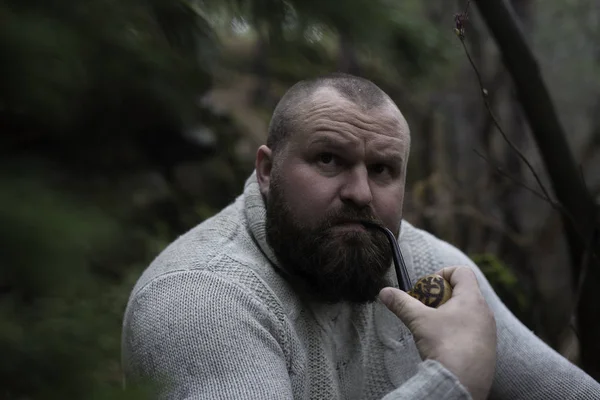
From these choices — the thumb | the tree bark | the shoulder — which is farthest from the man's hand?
the tree bark

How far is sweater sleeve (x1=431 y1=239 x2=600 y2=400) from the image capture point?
6.58 feet

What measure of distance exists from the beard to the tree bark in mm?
772

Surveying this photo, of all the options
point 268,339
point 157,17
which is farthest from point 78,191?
point 268,339

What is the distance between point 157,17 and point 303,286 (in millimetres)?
969

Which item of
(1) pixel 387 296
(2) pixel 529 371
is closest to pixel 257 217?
(1) pixel 387 296

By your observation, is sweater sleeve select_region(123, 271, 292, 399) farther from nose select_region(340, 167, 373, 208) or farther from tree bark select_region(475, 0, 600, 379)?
tree bark select_region(475, 0, 600, 379)

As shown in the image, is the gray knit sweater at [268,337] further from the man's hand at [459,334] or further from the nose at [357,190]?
the nose at [357,190]

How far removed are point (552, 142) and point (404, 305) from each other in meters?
1.07

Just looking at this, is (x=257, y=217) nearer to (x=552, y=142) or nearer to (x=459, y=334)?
(x=459, y=334)

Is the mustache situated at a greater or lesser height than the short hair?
lesser

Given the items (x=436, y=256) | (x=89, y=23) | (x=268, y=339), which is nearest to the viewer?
(x=89, y=23)

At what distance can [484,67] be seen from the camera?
473cm

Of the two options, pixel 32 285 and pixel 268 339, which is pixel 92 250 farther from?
pixel 268 339

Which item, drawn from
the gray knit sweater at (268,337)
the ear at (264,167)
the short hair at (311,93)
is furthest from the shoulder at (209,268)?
the short hair at (311,93)
